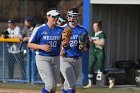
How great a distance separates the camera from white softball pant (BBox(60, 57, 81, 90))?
12344 millimetres

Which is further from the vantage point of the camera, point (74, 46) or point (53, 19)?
point (74, 46)

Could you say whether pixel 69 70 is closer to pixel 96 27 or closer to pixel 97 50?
pixel 96 27

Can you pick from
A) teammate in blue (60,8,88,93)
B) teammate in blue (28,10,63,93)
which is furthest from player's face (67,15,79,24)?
teammate in blue (28,10,63,93)

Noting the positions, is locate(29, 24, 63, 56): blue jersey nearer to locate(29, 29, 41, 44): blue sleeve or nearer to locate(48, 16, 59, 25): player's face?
locate(29, 29, 41, 44): blue sleeve

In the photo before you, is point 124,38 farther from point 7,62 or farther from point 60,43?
point 60,43

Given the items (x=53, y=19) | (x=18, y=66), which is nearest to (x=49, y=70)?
(x=53, y=19)

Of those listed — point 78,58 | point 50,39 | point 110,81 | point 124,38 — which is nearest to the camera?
point 50,39

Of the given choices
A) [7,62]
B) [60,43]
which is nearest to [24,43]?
[7,62]

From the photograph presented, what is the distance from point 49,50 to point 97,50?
4.66 m

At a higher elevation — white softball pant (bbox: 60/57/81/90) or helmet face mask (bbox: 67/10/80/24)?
helmet face mask (bbox: 67/10/80/24)

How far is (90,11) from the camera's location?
642 inches

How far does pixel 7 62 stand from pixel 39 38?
17.0 ft

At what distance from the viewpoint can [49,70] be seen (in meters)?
11.6

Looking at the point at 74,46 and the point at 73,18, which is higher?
the point at 73,18
